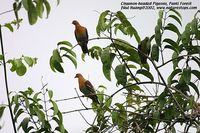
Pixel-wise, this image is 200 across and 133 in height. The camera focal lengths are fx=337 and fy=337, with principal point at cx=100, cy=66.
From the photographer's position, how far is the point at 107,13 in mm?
1100

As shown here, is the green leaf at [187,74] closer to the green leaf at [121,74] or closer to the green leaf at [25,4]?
the green leaf at [121,74]

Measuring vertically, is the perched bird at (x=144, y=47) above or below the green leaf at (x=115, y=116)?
above

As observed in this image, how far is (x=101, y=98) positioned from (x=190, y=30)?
1.57 feet

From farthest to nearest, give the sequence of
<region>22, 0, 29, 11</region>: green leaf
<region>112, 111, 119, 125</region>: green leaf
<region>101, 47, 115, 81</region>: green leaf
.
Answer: <region>112, 111, 119, 125</region>: green leaf, <region>101, 47, 115, 81</region>: green leaf, <region>22, 0, 29, 11</region>: green leaf

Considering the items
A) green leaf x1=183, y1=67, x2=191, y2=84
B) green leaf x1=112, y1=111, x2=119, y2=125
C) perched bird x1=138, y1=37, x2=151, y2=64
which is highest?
perched bird x1=138, y1=37, x2=151, y2=64

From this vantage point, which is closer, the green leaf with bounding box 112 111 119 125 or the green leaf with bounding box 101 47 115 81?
the green leaf with bounding box 101 47 115 81
